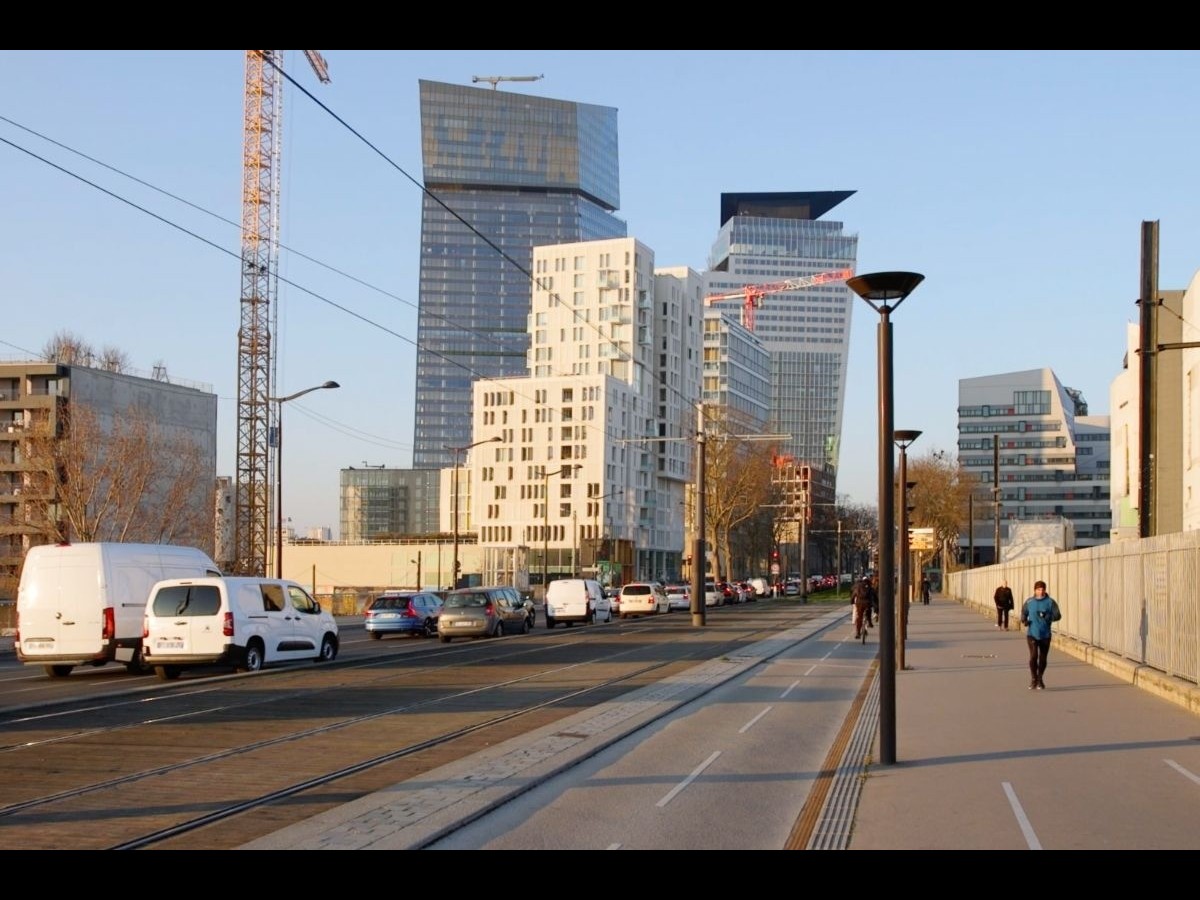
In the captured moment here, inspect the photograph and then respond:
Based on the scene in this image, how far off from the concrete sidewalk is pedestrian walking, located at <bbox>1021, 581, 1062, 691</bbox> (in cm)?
37

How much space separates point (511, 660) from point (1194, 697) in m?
16.7

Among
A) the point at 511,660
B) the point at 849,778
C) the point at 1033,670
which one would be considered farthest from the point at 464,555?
the point at 849,778

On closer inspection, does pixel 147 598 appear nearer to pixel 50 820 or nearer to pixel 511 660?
pixel 511 660

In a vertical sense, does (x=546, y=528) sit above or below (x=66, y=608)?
above

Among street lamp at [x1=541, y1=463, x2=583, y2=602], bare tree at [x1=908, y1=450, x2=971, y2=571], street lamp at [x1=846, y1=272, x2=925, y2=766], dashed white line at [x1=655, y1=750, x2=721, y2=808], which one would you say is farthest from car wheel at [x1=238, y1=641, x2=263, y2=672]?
bare tree at [x1=908, y1=450, x2=971, y2=571]

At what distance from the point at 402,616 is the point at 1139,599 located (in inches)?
1082

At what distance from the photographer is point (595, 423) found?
134 metres

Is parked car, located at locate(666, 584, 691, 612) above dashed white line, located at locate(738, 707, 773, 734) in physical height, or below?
below

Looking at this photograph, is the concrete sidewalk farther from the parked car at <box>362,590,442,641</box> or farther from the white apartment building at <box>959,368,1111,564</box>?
the white apartment building at <box>959,368,1111,564</box>

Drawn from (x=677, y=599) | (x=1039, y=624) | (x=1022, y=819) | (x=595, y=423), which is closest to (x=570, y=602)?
(x=677, y=599)

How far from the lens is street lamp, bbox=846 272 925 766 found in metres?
13.7

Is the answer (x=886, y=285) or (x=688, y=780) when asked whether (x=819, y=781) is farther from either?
(x=886, y=285)

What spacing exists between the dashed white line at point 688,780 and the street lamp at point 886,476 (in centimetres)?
176

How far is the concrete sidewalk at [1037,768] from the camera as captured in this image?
9.96 metres
